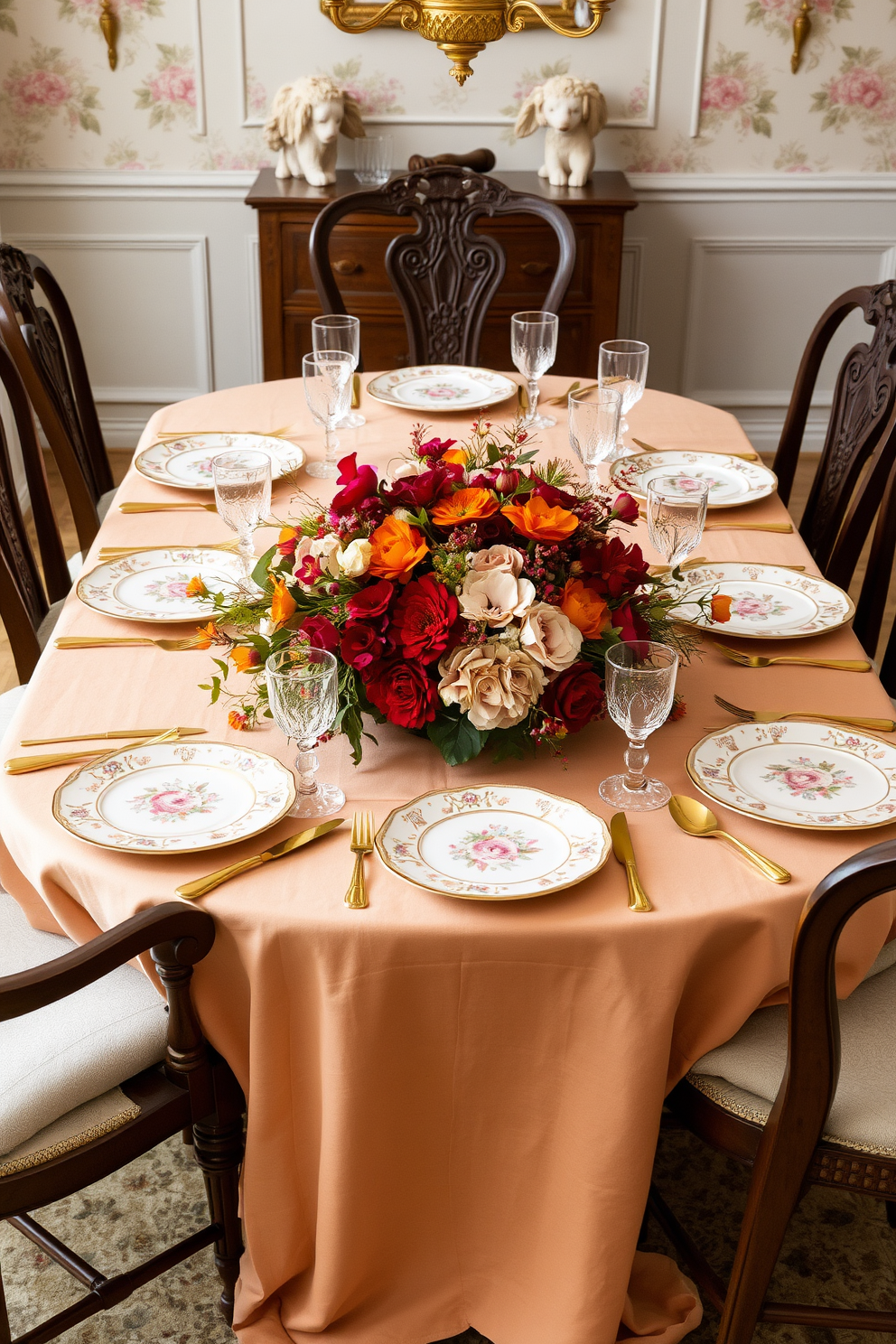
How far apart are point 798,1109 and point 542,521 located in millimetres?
620

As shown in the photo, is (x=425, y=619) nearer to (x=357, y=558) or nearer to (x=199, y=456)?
(x=357, y=558)

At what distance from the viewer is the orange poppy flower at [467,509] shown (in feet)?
4.17

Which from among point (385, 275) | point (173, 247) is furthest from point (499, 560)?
point (173, 247)

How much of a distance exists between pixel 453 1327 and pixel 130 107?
3570mm

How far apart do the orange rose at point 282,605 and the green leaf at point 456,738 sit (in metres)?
0.19

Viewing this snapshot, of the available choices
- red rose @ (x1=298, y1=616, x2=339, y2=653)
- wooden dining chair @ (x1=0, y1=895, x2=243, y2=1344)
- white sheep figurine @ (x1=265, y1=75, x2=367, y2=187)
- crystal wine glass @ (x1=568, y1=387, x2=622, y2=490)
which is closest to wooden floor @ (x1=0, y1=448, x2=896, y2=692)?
white sheep figurine @ (x1=265, y1=75, x2=367, y2=187)

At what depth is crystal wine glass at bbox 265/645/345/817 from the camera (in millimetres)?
1185

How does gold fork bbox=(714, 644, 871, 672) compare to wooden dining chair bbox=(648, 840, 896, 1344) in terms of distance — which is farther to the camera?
gold fork bbox=(714, 644, 871, 672)

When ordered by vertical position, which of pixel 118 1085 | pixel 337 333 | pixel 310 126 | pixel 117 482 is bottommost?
pixel 117 482

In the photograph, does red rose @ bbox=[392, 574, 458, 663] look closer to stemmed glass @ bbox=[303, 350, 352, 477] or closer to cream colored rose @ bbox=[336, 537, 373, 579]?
cream colored rose @ bbox=[336, 537, 373, 579]

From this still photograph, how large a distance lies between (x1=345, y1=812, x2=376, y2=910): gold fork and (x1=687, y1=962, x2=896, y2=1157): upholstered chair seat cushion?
407mm

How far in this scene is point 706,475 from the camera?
2107 mm

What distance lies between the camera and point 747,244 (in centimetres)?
402

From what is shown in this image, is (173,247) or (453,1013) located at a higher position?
(173,247)
